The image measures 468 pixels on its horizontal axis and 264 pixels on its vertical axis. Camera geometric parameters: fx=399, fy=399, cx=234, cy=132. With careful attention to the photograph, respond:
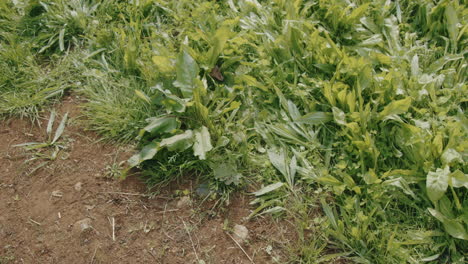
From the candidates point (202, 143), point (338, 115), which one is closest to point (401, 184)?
point (338, 115)

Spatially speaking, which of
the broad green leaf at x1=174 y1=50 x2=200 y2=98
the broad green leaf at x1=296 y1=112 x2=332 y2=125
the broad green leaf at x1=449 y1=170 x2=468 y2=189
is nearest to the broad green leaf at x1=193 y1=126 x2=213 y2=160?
the broad green leaf at x1=174 y1=50 x2=200 y2=98

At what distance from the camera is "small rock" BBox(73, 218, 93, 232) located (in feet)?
7.07

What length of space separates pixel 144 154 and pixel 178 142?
0.21 metres

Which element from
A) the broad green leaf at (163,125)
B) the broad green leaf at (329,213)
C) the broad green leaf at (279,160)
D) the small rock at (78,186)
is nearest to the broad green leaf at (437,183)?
the broad green leaf at (329,213)

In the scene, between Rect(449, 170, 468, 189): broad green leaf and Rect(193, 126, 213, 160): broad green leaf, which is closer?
Rect(449, 170, 468, 189): broad green leaf

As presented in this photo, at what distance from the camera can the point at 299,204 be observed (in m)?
2.18

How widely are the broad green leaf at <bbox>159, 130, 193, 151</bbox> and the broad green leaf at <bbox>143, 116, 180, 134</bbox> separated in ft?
0.25

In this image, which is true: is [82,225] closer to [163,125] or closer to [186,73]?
[163,125]

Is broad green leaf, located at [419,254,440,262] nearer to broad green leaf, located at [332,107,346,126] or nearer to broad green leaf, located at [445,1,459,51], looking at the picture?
broad green leaf, located at [332,107,346,126]

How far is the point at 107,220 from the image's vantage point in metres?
2.19

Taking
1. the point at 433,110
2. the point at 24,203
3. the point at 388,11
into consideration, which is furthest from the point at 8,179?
the point at 388,11

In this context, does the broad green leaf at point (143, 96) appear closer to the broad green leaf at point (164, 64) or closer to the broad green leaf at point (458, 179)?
the broad green leaf at point (164, 64)

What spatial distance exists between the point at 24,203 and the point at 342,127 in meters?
1.88

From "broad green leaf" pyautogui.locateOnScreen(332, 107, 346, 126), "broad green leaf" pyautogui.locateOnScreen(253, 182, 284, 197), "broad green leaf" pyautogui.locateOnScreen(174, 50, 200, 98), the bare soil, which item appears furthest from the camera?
"broad green leaf" pyautogui.locateOnScreen(174, 50, 200, 98)
